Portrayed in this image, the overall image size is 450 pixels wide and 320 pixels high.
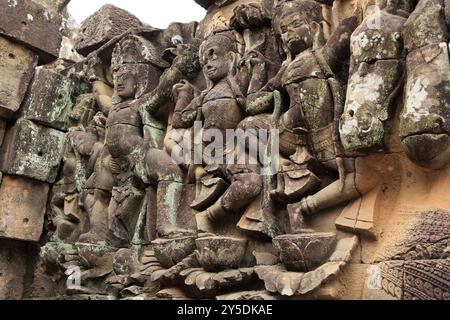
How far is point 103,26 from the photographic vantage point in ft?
19.9

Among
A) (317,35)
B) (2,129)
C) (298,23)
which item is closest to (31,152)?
(2,129)

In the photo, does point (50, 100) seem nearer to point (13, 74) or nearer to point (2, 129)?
point (13, 74)

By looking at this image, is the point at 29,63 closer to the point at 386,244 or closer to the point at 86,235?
the point at 86,235

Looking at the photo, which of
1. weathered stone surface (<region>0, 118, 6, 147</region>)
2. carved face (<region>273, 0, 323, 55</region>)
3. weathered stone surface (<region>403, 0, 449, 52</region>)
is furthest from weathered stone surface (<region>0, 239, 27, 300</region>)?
weathered stone surface (<region>403, 0, 449, 52</region>)

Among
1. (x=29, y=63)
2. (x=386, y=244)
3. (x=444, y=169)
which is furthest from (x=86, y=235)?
(x=444, y=169)

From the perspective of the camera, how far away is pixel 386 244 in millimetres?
2990

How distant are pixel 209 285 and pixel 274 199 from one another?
69 cm

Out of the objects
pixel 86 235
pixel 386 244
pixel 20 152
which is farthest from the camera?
pixel 20 152

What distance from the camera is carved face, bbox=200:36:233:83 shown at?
14.2 ft

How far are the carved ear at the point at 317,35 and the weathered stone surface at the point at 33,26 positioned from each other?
384cm

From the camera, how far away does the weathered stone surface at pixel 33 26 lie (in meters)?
6.11

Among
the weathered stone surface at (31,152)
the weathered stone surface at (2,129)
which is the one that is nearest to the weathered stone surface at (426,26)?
the weathered stone surface at (31,152)

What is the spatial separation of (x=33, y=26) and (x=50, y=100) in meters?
0.87

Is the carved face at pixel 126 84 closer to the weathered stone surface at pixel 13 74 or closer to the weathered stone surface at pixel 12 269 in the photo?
the weathered stone surface at pixel 13 74
